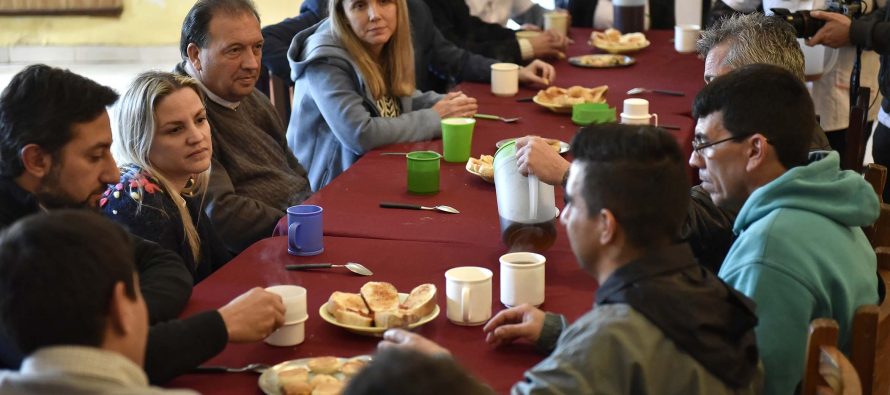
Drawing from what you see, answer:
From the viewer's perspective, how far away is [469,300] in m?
1.87

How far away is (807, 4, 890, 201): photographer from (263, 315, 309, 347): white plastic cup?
8.80 ft

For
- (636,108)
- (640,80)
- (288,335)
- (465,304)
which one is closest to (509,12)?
(640,80)

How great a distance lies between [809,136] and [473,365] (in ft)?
2.55

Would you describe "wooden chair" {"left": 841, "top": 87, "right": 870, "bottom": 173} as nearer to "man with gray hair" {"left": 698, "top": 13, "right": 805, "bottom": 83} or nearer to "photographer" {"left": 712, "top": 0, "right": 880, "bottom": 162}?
"photographer" {"left": 712, "top": 0, "right": 880, "bottom": 162}

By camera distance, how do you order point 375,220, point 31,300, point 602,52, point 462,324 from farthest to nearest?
point 602,52 < point 375,220 < point 462,324 < point 31,300

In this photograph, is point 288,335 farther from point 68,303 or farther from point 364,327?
point 68,303

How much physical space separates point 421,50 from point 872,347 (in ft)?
9.12

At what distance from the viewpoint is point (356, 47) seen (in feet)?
11.3

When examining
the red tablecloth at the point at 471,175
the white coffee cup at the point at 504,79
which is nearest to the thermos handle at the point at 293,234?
the red tablecloth at the point at 471,175

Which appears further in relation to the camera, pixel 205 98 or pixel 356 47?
pixel 356 47

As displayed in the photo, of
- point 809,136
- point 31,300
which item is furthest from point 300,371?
point 809,136

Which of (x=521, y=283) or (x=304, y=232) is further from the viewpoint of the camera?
(x=304, y=232)

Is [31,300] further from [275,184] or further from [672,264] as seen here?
[275,184]

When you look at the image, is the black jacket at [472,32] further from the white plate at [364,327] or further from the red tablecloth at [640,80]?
the white plate at [364,327]
